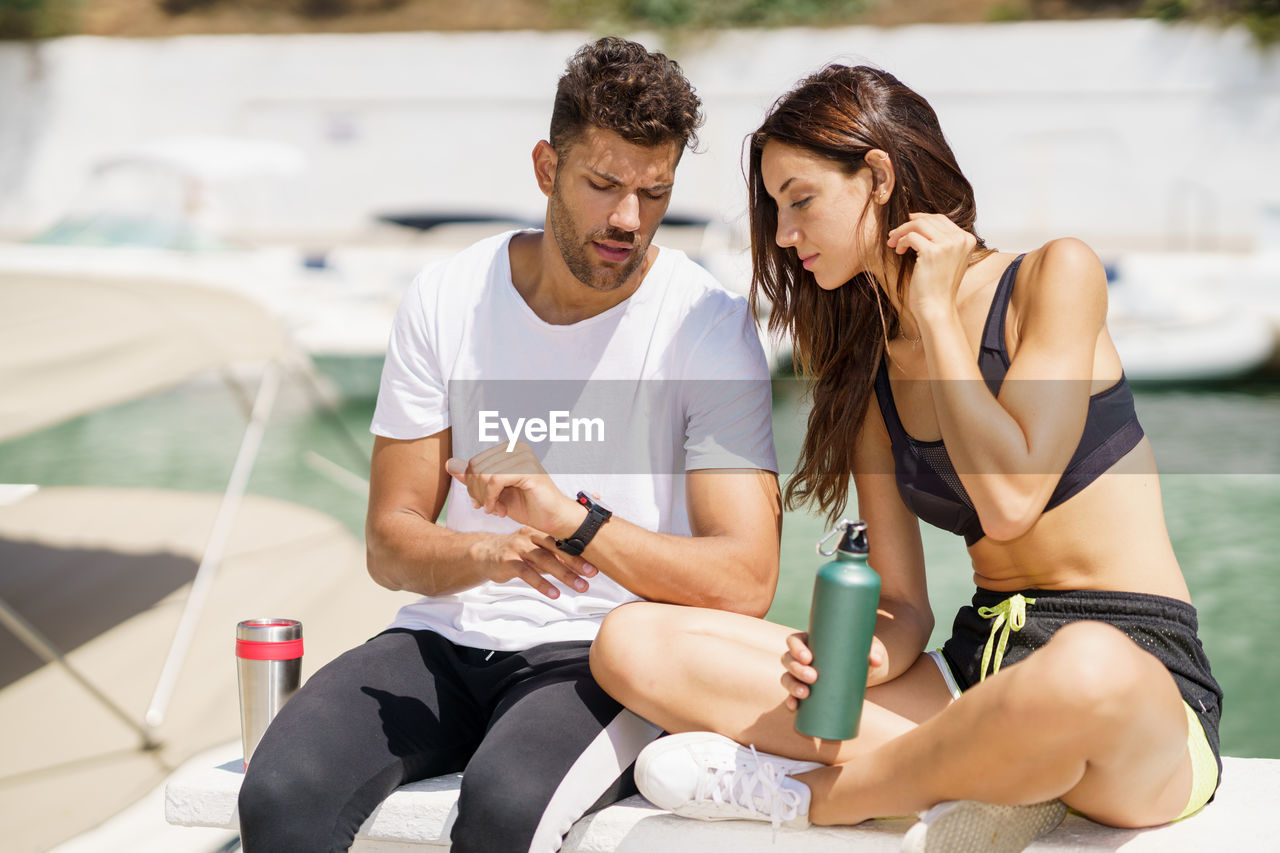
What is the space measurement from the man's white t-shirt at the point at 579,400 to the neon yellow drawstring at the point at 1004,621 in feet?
1.53

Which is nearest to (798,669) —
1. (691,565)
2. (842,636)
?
(842,636)

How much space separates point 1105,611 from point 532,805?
893 mm

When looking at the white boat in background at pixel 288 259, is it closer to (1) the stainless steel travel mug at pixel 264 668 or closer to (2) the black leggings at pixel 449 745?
(1) the stainless steel travel mug at pixel 264 668

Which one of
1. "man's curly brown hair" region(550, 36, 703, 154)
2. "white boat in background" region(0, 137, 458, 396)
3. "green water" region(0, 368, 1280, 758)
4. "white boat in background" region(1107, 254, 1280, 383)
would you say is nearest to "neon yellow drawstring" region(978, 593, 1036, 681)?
"man's curly brown hair" region(550, 36, 703, 154)

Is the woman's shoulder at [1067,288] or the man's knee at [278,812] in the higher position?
the woman's shoulder at [1067,288]

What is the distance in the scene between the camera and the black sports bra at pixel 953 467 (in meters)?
1.85

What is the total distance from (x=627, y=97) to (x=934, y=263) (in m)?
0.61

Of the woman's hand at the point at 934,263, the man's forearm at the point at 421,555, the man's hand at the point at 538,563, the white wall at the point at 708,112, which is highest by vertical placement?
the woman's hand at the point at 934,263

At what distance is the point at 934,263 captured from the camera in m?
1.85

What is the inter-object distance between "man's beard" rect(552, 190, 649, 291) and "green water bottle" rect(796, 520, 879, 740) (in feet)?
2.22

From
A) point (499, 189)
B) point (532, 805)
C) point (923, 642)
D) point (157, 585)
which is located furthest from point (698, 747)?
point (499, 189)

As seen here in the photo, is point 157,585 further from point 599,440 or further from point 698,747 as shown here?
point 698,747

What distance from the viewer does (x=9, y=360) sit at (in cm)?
314

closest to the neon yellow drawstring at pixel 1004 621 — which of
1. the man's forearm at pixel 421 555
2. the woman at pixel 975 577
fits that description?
the woman at pixel 975 577
